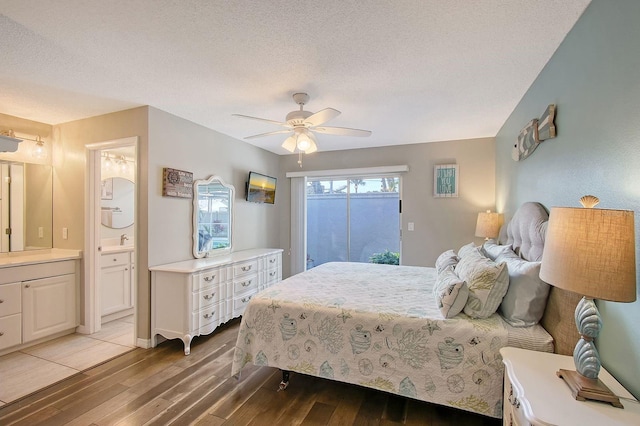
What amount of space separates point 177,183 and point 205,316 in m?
1.44

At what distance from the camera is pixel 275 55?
77.7 inches

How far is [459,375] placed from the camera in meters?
1.73

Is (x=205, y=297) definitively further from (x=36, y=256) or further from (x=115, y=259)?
(x=36, y=256)

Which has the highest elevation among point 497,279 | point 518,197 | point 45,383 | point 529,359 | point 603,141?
point 603,141

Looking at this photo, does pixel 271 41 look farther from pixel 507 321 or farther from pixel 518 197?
A: pixel 518 197

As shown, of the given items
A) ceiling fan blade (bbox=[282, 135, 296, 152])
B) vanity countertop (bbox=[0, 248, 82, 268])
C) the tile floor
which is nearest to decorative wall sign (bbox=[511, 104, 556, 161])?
ceiling fan blade (bbox=[282, 135, 296, 152])

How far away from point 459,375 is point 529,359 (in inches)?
18.7

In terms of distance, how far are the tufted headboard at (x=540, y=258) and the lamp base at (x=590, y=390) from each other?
0.42 meters

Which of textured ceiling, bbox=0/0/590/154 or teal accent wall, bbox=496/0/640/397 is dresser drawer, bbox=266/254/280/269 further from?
teal accent wall, bbox=496/0/640/397

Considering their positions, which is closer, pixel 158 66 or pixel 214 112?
pixel 158 66

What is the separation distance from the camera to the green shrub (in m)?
4.55

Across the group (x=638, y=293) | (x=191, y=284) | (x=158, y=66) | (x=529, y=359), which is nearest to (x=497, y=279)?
(x=529, y=359)

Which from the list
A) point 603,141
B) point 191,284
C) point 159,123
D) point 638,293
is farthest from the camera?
point 159,123

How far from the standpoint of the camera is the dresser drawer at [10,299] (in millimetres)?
2701
